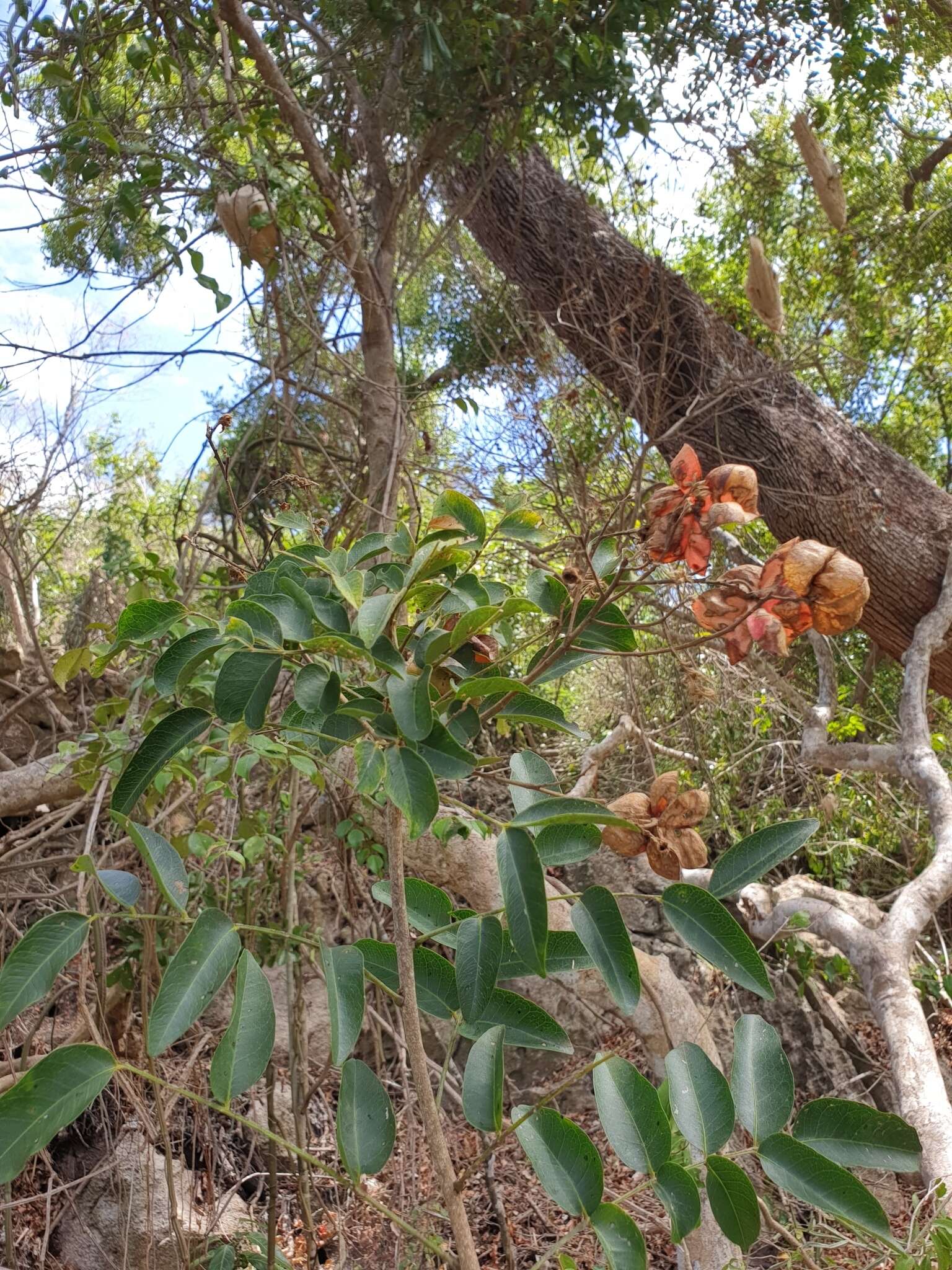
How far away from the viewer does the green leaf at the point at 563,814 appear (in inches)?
23.0

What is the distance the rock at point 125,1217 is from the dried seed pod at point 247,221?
1912 millimetres

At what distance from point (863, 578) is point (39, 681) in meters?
2.93

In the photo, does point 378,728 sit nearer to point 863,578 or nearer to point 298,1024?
point 863,578

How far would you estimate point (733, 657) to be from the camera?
75cm

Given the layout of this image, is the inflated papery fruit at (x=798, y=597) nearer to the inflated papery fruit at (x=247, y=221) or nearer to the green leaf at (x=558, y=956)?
the green leaf at (x=558, y=956)

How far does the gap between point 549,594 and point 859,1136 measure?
18.0 inches

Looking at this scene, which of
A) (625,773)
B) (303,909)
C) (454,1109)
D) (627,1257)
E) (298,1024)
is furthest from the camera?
(625,773)

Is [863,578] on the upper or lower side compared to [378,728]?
upper

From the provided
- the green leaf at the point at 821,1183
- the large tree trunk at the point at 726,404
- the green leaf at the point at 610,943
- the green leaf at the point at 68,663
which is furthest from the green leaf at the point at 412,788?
the large tree trunk at the point at 726,404

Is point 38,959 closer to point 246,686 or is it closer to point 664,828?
point 246,686

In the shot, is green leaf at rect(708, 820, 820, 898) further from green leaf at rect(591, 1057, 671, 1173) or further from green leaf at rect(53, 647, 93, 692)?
green leaf at rect(53, 647, 93, 692)

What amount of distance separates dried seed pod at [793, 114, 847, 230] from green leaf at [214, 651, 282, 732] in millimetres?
3603

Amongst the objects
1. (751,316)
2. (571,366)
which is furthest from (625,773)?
(751,316)

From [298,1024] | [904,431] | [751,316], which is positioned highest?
[751,316]
